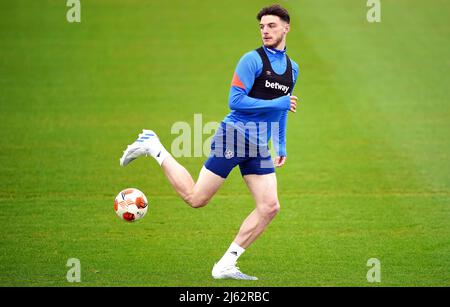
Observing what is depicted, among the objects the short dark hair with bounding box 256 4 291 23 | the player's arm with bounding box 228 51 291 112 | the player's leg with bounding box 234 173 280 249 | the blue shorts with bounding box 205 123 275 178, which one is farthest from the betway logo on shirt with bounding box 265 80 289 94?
the player's leg with bounding box 234 173 280 249

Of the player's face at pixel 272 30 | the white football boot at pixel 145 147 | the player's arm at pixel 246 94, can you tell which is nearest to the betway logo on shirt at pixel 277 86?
the player's arm at pixel 246 94

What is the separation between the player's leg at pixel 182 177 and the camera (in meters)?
10.9

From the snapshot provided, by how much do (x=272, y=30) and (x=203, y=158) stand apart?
7704 millimetres

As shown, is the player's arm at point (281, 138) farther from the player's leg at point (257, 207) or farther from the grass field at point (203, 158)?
the grass field at point (203, 158)

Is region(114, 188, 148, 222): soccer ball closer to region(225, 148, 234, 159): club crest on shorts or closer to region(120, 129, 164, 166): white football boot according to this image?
region(120, 129, 164, 166): white football boot

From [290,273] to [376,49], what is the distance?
55.3ft

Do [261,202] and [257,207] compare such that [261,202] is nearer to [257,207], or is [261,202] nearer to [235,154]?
[257,207]

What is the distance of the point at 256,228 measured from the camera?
426 inches

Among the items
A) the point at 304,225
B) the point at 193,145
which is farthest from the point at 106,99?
the point at 304,225

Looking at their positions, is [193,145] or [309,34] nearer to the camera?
[193,145]

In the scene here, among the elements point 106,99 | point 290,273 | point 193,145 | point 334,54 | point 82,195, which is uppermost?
point 334,54

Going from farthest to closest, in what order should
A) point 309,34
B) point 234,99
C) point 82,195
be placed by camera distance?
1. point 309,34
2. point 82,195
3. point 234,99

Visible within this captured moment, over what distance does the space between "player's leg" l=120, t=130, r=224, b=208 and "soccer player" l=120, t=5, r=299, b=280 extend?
0.5 inches

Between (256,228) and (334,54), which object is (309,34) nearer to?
(334,54)
